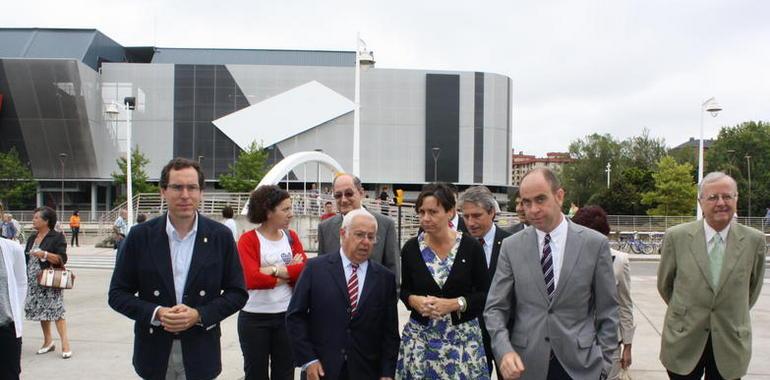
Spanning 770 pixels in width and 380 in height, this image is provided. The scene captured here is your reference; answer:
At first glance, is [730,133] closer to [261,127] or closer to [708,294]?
[261,127]

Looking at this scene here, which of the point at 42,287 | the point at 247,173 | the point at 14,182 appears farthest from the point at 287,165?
the point at 14,182

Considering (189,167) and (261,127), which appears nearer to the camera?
(189,167)

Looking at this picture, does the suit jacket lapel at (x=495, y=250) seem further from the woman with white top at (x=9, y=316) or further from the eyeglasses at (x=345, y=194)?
the woman with white top at (x=9, y=316)

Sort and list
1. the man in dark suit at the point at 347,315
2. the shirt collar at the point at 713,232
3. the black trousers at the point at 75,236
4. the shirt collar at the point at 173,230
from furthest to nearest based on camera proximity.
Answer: the black trousers at the point at 75,236 < the shirt collar at the point at 713,232 < the man in dark suit at the point at 347,315 < the shirt collar at the point at 173,230

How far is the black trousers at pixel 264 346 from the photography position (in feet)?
14.5

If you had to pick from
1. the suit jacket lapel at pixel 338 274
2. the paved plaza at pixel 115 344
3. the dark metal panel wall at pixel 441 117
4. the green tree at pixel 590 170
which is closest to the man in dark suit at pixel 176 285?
the suit jacket lapel at pixel 338 274

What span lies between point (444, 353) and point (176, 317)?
1.56m

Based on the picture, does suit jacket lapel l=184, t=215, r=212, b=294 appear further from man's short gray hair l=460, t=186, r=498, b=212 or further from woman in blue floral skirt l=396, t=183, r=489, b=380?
man's short gray hair l=460, t=186, r=498, b=212

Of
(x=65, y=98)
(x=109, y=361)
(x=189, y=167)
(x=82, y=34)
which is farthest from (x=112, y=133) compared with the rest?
(x=189, y=167)

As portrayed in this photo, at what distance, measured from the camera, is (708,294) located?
375cm

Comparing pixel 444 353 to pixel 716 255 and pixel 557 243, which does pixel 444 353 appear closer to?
pixel 557 243

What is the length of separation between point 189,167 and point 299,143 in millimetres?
54459

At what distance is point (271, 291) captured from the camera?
454 cm

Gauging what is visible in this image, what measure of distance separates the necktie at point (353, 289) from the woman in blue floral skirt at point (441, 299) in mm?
351
